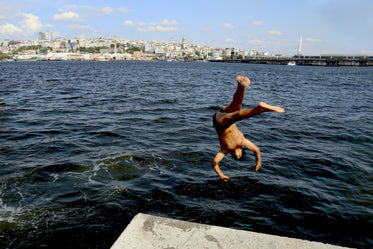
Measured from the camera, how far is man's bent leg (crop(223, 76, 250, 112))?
3555mm

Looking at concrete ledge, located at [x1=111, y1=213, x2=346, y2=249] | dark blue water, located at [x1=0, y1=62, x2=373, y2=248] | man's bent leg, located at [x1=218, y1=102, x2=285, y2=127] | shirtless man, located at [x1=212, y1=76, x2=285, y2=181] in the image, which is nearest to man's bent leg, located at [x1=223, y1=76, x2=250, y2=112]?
shirtless man, located at [x1=212, y1=76, x2=285, y2=181]

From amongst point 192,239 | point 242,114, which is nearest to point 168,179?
point 192,239

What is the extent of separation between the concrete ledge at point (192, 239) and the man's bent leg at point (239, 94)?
2.52 m

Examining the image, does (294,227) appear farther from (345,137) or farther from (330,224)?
(345,137)

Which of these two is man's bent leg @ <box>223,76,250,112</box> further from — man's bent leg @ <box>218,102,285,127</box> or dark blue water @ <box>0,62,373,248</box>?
dark blue water @ <box>0,62,373,248</box>

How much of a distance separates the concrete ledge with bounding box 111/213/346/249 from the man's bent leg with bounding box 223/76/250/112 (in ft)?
8.26

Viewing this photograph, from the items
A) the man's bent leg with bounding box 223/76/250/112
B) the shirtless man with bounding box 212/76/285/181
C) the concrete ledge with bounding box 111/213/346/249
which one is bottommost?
the concrete ledge with bounding box 111/213/346/249

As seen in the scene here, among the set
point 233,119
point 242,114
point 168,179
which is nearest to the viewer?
point 242,114

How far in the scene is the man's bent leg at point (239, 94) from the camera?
3555 mm

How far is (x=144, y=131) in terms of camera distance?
15.6m

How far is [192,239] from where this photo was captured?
473cm

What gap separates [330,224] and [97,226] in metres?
6.66

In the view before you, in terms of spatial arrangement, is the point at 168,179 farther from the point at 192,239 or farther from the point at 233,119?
the point at 233,119

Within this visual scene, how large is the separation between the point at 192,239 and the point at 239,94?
2892 mm
